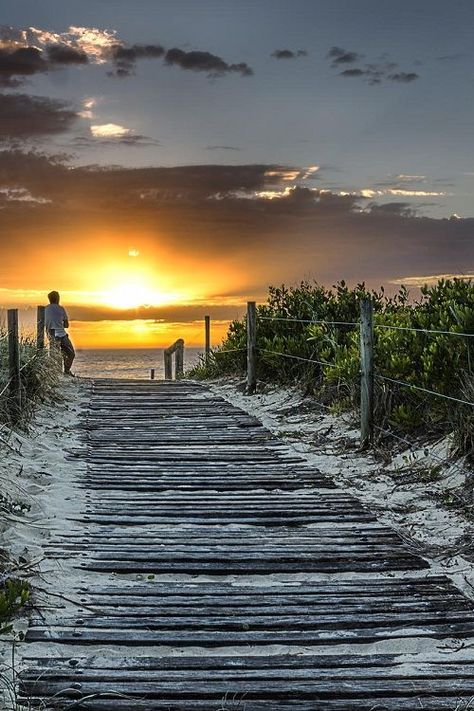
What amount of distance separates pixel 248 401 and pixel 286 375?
74 cm

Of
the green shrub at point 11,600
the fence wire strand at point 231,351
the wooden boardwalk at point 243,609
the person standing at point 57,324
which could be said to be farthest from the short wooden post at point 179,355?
the green shrub at point 11,600

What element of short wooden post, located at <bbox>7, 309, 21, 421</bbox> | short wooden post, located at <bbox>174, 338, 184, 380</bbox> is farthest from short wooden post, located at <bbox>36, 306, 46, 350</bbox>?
short wooden post, located at <bbox>174, 338, 184, 380</bbox>

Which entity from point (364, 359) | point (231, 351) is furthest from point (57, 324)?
point (364, 359)

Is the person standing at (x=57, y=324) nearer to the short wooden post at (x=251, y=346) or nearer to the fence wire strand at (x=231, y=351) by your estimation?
the fence wire strand at (x=231, y=351)

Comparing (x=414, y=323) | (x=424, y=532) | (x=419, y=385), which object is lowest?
(x=424, y=532)

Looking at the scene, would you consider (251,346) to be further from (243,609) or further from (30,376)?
(243,609)

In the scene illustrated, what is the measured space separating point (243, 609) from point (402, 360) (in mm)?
4772

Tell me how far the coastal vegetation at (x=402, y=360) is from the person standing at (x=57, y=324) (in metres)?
4.47

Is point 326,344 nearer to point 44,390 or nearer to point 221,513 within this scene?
point 44,390

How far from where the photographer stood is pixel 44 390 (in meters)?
12.3

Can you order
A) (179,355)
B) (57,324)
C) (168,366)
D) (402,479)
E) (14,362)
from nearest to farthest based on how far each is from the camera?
(402,479) < (14,362) < (57,324) < (179,355) < (168,366)

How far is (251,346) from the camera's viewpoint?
13930mm

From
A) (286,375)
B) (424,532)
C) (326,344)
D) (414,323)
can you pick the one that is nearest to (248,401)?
(286,375)

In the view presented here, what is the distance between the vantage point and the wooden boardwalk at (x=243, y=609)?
362 cm
